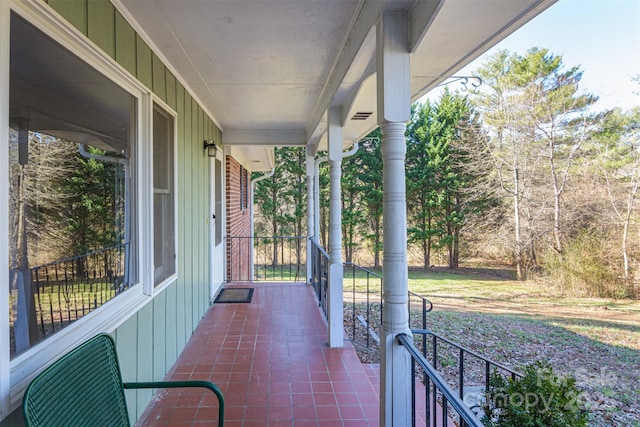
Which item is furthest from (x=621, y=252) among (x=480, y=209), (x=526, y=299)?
(x=480, y=209)

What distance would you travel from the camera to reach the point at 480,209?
1264cm

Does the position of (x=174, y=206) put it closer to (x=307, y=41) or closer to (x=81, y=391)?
(x=307, y=41)

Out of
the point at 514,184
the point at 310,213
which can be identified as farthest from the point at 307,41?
the point at 514,184

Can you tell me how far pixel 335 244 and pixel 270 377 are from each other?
1.33m

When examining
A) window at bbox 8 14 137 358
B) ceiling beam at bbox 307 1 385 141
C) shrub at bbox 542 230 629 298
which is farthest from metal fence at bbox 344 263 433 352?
shrub at bbox 542 230 629 298

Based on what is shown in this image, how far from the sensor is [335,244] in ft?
11.6

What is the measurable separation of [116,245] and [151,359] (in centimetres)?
87

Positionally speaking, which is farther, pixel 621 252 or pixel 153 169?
pixel 621 252

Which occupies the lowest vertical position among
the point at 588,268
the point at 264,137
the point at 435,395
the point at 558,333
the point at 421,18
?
the point at 558,333

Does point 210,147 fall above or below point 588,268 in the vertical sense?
above

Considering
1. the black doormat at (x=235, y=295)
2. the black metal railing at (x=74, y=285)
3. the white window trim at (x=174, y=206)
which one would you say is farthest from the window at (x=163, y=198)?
the black doormat at (x=235, y=295)

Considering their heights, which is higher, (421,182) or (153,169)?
(421,182)

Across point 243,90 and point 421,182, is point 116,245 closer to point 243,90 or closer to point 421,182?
point 243,90

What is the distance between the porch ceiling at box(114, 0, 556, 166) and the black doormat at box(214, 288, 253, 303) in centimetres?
272
